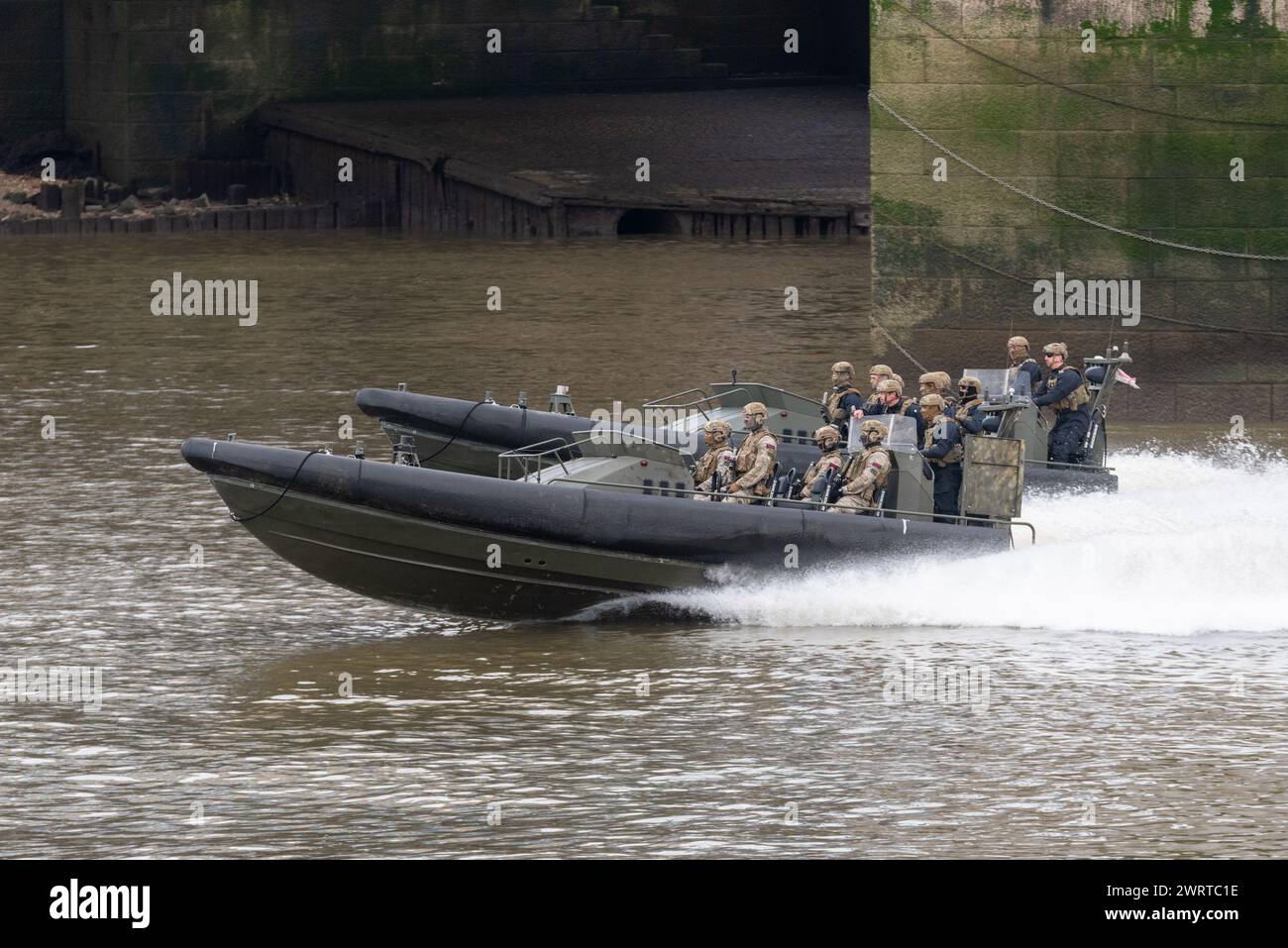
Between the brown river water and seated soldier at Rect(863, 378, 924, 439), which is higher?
seated soldier at Rect(863, 378, 924, 439)

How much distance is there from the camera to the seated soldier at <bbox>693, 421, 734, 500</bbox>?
14.4m

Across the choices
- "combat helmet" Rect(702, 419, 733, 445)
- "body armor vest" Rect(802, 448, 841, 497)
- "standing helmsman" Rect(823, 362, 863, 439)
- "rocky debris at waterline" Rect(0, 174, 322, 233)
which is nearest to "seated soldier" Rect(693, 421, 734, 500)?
"combat helmet" Rect(702, 419, 733, 445)

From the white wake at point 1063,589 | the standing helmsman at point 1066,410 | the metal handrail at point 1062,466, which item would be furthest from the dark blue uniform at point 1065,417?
the white wake at point 1063,589

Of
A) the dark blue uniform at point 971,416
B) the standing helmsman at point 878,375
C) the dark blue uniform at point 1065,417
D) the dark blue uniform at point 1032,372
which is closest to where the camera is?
the dark blue uniform at point 971,416

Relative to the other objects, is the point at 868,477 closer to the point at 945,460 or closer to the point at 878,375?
the point at 945,460

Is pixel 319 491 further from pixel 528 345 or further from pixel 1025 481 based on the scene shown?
pixel 528 345

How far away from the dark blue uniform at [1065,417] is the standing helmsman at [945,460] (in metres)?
2.30

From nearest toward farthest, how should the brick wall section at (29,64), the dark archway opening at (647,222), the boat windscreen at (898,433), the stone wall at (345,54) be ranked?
1. the boat windscreen at (898,433)
2. the dark archway opening at (647,222)
3. the stone wall at (345,54)
4. the brick wall section at (29,64)

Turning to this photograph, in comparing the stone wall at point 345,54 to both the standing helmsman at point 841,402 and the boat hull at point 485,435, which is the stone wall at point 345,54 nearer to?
the boat hull at point 485,435

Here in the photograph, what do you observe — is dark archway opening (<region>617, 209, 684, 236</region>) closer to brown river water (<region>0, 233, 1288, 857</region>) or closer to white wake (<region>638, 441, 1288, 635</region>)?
brown river water (<region>0, 233, 1288, 857</region>)

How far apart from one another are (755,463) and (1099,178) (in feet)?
24.3

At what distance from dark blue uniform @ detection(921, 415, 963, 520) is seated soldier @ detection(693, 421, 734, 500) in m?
1.26

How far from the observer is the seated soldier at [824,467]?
46.8 ft

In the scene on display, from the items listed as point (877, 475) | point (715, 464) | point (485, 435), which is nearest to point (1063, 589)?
point (877, 475)
